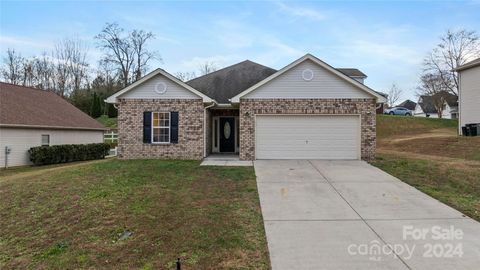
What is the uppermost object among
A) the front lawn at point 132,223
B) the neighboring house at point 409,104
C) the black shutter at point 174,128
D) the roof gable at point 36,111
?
the neighboring house at point 409,104

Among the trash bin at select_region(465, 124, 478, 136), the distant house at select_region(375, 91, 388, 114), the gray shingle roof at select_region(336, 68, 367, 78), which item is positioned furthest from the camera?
the gray shingle roof at select_region(336, 68, 367, 78)

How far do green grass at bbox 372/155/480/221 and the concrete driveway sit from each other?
380mm

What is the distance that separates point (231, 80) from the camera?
19859 millimetres

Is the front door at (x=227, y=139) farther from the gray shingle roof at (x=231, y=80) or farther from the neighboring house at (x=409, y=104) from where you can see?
the neighboring house at (x=409, y=104)

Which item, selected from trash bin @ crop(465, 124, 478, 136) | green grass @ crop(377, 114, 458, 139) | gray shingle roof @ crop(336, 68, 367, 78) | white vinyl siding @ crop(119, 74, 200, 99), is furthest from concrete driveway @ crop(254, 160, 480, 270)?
gray shingle roof @ crop(336, 68, 367, 78)

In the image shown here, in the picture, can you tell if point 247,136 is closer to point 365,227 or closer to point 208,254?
point 365,227

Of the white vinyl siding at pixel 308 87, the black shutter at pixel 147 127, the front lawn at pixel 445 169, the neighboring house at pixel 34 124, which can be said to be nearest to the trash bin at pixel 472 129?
the front lawn at pixel 445 169

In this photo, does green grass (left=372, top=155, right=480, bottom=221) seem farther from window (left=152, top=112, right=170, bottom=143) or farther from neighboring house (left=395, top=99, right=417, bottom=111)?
neighboring house (left=395, top=99, right=417, bottom=111)

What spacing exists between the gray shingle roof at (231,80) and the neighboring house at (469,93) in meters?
12.4

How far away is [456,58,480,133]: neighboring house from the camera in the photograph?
843 inches

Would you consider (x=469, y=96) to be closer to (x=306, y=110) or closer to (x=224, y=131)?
(x=306, y=110)

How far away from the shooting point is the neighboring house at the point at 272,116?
15.2m

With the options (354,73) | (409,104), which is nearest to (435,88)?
(354,73)

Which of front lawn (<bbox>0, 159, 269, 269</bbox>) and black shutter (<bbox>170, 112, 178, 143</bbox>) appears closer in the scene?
front lawn (<bbox>0, 159, 269, 269</bbox>)
